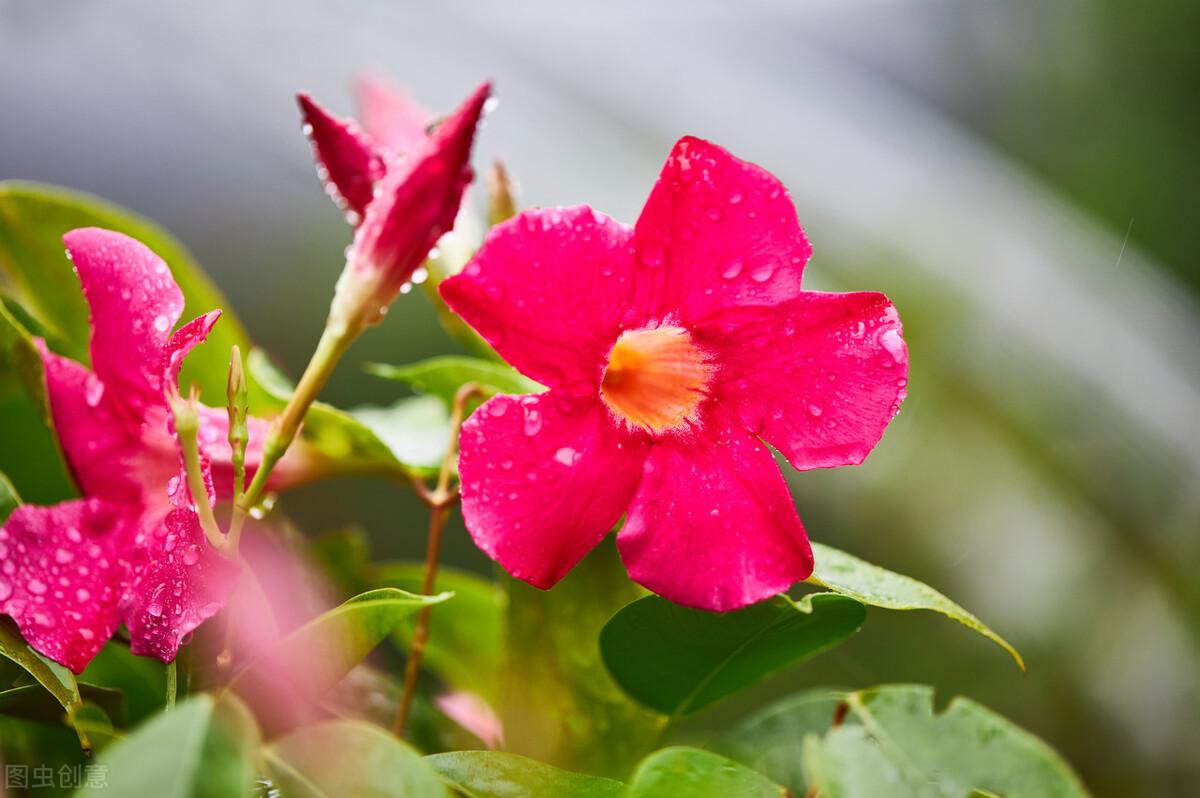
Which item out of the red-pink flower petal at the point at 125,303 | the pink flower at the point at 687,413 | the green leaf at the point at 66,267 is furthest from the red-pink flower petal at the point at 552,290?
the green leaf at the point at 66,267

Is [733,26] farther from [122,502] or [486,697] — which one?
[122,502]

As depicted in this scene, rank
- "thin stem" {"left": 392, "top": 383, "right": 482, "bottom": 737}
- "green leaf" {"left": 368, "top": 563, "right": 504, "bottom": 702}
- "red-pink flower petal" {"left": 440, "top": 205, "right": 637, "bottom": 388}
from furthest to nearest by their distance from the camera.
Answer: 1. "green leaf" {"left": 368, "top": 563, "right": 504, "bottom": 702}
2. "thin stem" {"left": 392, "top": 383, "right": 482, "bottom": 737}
3. "red-pink flower petal" {"left": 440, "top": 205, "right": 637, "bottom": 388}

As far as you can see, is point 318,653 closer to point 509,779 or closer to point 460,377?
point 509,779

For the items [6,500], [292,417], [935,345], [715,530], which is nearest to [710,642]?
[715,530]

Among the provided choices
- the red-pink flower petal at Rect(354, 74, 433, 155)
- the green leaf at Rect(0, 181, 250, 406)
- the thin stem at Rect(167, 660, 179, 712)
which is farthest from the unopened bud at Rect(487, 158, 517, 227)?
the thin stem at Rect(167, 660, 179, 712)

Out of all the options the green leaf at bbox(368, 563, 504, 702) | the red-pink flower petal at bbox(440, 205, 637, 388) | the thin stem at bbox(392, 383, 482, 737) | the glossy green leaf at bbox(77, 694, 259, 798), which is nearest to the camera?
the glossy green leaf at bbox(77, 694, 259, 798)

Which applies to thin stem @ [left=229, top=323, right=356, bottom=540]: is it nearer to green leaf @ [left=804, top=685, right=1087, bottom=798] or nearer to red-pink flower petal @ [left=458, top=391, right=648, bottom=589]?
red-pink flower petal @ [left=458, top=391, right=648, bottom=589]

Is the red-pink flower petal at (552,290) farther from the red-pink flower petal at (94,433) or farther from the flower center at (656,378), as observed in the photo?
the red-pink flower petal at (94,433)

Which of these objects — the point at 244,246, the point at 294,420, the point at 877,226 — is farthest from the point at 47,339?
the point at 244,246
